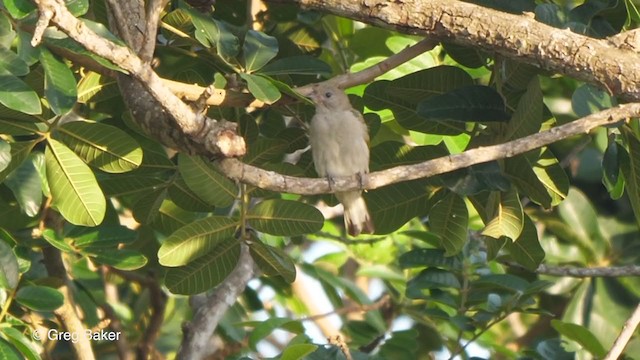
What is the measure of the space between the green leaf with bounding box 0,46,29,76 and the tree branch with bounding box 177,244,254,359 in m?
1.65

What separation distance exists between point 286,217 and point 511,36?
3.00ft

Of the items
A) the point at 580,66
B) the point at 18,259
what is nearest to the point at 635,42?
the point at 580,66

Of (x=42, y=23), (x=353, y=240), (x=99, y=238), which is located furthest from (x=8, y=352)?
(x=353, y=240)

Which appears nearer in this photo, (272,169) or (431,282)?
(272,169)

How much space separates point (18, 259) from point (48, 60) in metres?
0.91

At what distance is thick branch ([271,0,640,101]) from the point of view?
3488mm

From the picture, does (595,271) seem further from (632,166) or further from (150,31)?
(150,31)

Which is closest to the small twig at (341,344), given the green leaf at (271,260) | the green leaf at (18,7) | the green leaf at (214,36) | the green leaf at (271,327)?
the green leaf at (271,260)

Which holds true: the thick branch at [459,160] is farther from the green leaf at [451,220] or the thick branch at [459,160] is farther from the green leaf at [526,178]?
the green leaf at [451,220]

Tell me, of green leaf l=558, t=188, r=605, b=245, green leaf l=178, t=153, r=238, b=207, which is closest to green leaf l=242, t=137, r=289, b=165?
green leaf l=178, t=153, r=238, b=207

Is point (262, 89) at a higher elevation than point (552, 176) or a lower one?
higher

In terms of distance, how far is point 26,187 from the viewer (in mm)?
3697

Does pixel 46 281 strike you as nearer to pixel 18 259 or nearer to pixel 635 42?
pixel 18 259

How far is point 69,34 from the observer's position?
2.80 metres
